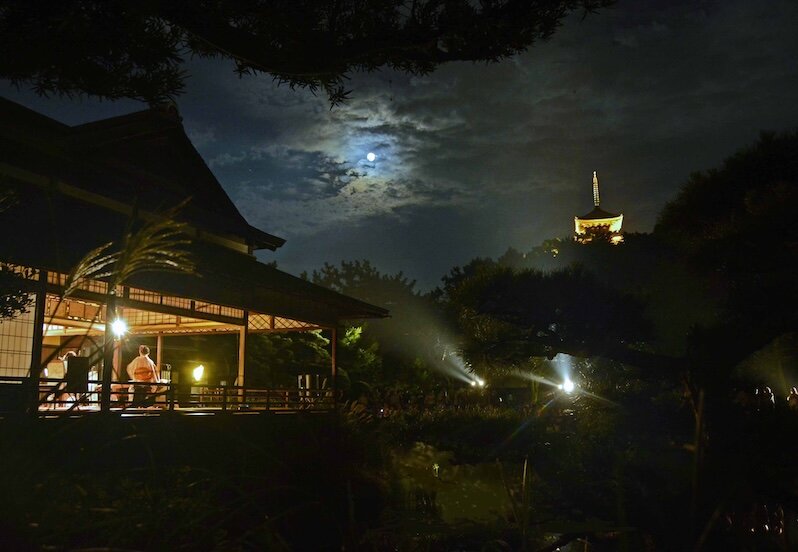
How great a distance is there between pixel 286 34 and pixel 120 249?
512cm

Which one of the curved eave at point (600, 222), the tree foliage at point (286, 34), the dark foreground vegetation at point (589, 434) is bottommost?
the dark foreground vegetation at point (589, 434)

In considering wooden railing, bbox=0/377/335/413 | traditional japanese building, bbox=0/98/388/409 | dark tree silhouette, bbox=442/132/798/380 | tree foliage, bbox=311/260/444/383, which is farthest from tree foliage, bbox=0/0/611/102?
tree foliage, bbox=311/260/444/383

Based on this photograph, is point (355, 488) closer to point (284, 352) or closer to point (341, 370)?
point (284, 352)

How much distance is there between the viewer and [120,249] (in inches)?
338

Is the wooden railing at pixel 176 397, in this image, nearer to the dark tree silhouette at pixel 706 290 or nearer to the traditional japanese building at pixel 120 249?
the traditional japanese building at pixel 120 249

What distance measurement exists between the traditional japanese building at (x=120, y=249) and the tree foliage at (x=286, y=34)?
75.8 inches

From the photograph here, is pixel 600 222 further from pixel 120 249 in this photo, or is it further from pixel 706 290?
pixel 120 249

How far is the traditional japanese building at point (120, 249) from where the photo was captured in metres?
8.66

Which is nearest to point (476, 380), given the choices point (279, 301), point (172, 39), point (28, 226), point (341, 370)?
point (341, 370)

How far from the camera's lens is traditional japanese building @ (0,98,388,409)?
866 cm

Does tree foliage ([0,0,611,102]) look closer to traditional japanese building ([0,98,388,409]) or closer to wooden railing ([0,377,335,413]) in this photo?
traditional japanese building ([0,98,388,409])

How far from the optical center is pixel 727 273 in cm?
995

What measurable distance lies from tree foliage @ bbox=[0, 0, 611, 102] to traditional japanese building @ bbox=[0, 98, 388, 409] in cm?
192

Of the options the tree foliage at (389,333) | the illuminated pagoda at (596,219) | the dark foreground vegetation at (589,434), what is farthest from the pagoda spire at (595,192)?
the dark foreground vegetation at (589,434)
